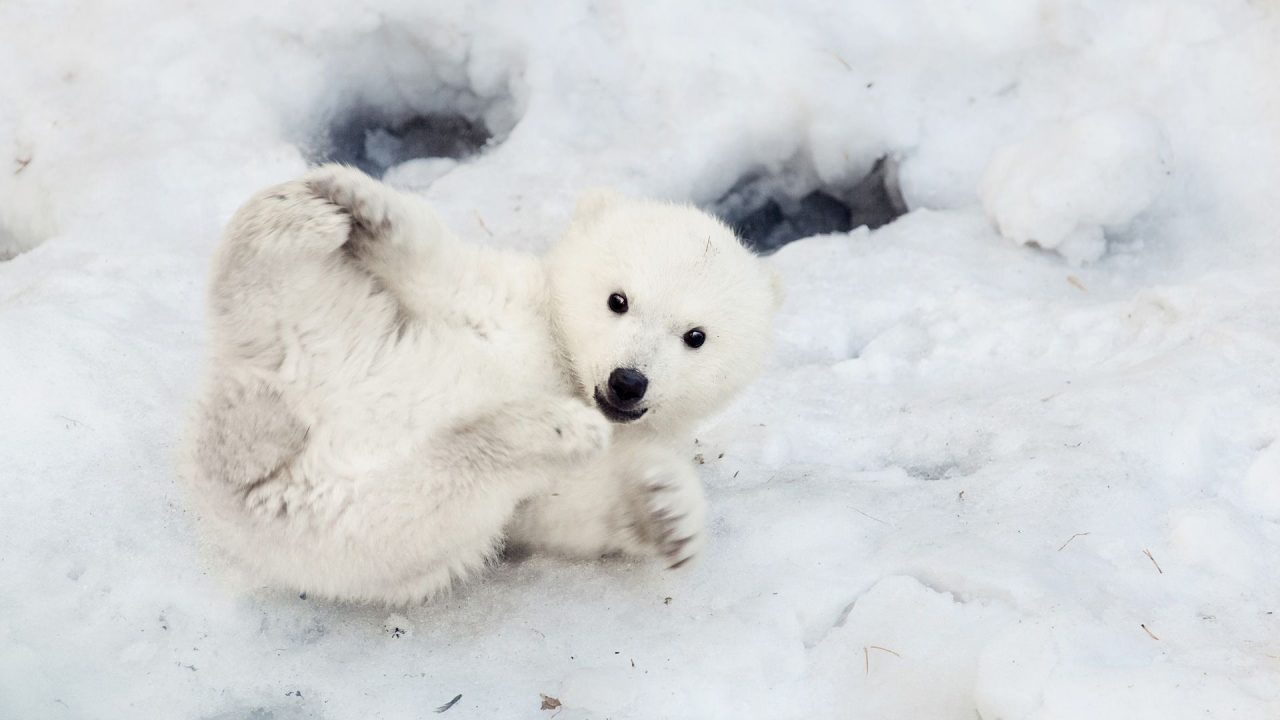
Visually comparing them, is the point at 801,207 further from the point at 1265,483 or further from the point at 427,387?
the point at 427,387

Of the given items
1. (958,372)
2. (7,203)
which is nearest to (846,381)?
(958,372)

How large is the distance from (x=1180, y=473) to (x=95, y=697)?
2.71m

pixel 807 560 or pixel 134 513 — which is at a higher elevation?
pixel 134 513

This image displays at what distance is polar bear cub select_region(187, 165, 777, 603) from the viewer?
241 centimetres

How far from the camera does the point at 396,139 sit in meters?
4.66

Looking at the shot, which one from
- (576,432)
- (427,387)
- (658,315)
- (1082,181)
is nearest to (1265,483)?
Answer: (1082,181)

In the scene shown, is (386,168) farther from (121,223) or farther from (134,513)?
(134,513)

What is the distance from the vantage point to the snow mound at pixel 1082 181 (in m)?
4.04

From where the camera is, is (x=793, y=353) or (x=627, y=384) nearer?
(x=627, y=384)

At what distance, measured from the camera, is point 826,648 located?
2.50m

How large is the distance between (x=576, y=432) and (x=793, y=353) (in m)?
1.65

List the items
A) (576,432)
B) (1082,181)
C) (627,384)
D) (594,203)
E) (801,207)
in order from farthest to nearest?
(801,207) < (1082,181) < (594,203) < (627,384) < (576,432)

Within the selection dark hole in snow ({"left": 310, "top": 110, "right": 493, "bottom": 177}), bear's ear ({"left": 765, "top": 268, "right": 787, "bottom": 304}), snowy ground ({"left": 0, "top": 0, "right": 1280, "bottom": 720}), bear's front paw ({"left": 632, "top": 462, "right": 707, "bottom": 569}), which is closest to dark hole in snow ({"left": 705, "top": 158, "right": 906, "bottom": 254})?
snowy ground ({"left": 0, "top": 0, "right": 1280, "bottom": 720})

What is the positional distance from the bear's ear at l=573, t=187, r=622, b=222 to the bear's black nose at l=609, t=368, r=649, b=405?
652 millimetres
